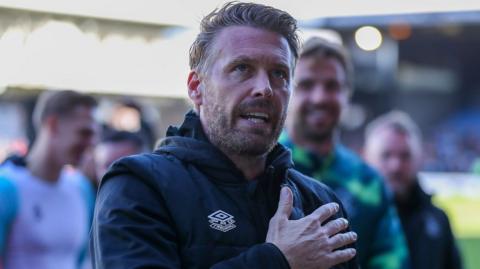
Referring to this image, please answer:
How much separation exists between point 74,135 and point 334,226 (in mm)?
3551

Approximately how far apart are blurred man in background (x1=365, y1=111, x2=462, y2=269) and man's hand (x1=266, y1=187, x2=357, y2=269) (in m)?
3.53

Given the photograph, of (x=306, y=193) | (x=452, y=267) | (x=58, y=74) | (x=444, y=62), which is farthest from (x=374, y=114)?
(x=306, y=193)

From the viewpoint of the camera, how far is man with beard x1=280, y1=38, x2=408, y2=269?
A: 4.32 meters

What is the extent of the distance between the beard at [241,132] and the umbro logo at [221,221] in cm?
20

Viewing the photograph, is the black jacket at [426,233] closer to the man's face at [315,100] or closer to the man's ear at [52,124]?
the man's face at [315,100]

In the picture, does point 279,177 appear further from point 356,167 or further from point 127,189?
point 356,167

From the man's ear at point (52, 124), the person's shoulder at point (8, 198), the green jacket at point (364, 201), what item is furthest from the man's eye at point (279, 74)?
the man's ear at point (52, 124)

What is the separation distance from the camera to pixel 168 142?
258 cm

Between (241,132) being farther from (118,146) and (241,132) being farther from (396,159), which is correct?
(118,146)

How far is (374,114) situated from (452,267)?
28929 millimetres

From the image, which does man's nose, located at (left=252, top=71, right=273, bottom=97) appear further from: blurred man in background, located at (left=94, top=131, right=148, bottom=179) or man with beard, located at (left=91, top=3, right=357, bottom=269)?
blurred man in background, located at (left=94, top=131, right=148, bottom=179)

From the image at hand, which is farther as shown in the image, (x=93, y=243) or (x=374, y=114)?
(x=374, y=114)

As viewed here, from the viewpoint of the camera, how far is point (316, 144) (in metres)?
4.41

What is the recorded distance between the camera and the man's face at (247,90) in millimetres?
2418
